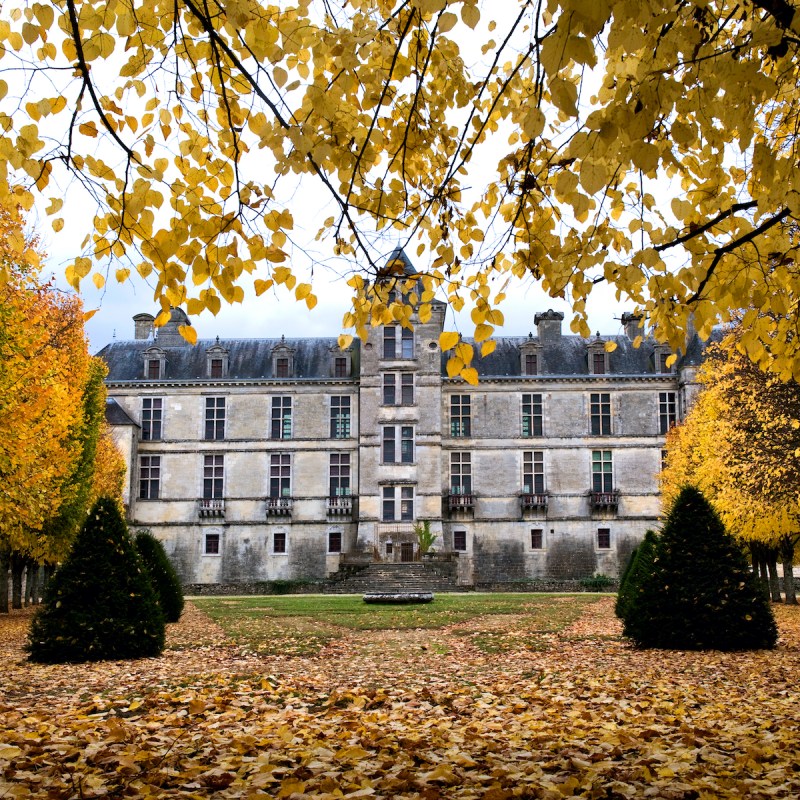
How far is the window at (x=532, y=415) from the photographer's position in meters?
43.3

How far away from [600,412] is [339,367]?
1421 cm

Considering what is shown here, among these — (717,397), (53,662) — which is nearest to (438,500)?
(717,397)

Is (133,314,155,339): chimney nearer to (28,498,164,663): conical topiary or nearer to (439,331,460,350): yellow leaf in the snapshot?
(28,498,164,663): conical topiary

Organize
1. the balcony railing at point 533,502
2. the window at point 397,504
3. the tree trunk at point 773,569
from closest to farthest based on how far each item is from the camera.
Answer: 1. the tree trunk at point 773,569
2. the window at point 397,504
3. the balcony railing at point 533,502

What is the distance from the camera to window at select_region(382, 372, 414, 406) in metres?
41.9

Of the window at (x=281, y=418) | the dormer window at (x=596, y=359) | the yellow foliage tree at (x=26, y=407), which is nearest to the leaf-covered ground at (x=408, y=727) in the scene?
the yellow foliage tree at (x=26, y=407)

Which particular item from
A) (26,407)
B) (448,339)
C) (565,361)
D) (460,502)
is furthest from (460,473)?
(448,339)

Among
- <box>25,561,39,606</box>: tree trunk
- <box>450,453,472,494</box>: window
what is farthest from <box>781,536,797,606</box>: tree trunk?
<box>25,561,39,606</box>: tree trunk

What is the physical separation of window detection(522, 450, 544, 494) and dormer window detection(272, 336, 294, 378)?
13424 mm

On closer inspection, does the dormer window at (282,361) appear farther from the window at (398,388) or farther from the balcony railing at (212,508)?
the balcony railing at (212,508)

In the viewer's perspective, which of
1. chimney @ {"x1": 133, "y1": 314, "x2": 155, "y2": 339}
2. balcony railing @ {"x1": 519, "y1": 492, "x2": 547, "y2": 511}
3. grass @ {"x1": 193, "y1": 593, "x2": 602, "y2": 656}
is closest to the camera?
grass @ {"x1": 193, "y1": 593, "x2": 602, "y2": 656}

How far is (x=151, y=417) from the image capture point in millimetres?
43938

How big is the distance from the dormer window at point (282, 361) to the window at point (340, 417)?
2.98 m

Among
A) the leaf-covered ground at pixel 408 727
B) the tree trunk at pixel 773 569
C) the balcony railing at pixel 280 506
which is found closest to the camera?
the leaf-covered ground at pixel 408 727
